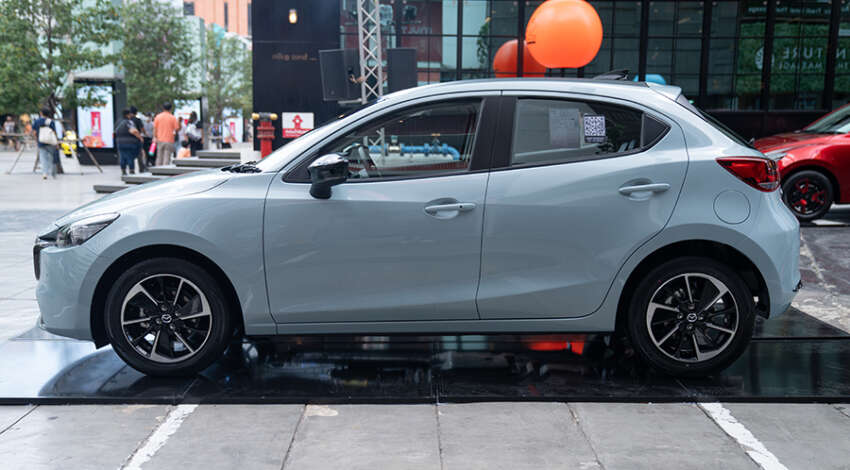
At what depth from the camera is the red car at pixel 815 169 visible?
36.3ft

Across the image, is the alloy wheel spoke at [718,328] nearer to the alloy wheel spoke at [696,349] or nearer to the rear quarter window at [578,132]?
the alloy wheel spoke at [696,349]

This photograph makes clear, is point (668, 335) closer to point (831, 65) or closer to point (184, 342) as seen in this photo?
point (184, 342)

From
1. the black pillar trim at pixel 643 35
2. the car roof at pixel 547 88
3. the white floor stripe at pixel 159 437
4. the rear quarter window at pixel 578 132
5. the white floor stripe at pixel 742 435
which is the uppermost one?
the black pillar trim at pixel 643 35

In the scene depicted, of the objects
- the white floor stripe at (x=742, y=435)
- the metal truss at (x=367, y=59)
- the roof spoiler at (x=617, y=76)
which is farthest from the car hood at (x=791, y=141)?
the white floor stripe at (x=742, y=435)

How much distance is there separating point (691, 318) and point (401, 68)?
7.17 m

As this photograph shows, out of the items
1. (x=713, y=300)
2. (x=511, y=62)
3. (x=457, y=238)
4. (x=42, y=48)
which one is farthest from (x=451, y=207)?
(x=42, y=48)

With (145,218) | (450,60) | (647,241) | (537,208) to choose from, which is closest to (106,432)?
(145,218)

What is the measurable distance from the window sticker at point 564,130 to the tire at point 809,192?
799cm

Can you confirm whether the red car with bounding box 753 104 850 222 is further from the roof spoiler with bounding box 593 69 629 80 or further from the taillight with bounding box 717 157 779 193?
the taillight with bounding box 717 157 779 193

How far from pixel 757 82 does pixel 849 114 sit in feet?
36.4

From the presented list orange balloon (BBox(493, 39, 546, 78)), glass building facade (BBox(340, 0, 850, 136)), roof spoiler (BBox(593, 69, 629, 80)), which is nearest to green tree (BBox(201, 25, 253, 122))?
glass building facade (BBox(340, 0, 850, 136))

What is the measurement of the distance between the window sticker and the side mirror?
120 cm

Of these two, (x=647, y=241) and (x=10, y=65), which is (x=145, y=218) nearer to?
(x=647, y=241)

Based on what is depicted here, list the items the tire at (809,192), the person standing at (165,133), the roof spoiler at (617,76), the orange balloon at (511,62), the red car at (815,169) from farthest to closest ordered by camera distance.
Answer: the person standing at (165,133), the orange balloon at (511,62), the tire at (809,192), the red car at (815,169), the roof spoiler at (617,76)
